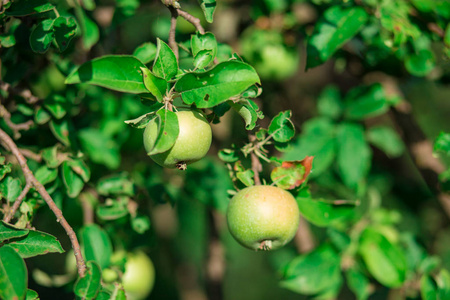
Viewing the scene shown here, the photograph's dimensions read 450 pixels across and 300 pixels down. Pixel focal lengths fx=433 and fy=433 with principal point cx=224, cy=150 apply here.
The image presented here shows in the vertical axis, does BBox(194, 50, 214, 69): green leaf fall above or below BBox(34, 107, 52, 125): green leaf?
above

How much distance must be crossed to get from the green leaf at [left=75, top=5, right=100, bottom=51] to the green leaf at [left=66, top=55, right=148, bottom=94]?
0.94 feet

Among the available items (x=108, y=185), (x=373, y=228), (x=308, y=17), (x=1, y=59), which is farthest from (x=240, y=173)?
(x=308, y=17)

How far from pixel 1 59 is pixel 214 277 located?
1009mm

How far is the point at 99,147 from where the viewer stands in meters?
1.19

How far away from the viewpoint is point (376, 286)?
130 cm

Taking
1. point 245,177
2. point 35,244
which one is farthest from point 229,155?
Result: point 35,244

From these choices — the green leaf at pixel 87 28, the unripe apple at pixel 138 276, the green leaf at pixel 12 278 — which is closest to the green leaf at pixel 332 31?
the green leaf at pixel 87 28

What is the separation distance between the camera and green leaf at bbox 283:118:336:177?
1269 mm

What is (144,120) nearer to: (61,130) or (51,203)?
(51,203)

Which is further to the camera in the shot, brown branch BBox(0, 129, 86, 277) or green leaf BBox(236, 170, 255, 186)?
green leaf BBox(236, 170, 255, 186)

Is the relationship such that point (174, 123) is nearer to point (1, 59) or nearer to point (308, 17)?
point (1, 59)

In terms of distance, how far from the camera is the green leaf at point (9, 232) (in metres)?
0.72

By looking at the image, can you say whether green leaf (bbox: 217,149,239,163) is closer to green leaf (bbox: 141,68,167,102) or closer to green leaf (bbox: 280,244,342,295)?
green leaf (bbox: 141,68,167,102)

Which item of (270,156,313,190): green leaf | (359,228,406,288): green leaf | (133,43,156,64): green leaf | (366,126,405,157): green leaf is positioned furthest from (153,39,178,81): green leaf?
(366,126,405,157): green leaf
